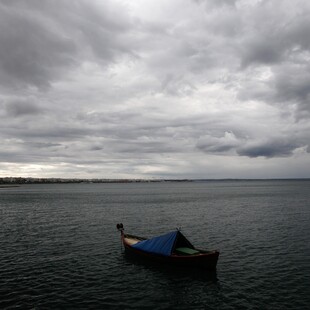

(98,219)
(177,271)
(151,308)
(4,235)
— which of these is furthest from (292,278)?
(98,219)

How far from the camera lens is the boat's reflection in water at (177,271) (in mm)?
29469

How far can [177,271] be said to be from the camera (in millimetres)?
31422

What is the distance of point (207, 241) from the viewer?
45.2 metres

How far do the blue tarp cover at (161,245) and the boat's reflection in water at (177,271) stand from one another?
4.07ft

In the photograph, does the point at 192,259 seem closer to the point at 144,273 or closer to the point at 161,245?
the point at 161,245

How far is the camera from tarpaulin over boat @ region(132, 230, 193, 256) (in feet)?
109

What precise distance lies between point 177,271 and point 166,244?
3343 mm

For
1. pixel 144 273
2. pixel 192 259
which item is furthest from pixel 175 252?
pixel 144 273

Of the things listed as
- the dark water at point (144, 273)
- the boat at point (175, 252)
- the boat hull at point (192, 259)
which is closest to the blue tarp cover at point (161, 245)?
the boat at point (175, 252)

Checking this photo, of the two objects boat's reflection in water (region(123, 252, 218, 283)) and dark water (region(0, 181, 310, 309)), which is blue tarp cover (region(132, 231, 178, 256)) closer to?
boat's reflection in water (region(123, 252, 218, 283))

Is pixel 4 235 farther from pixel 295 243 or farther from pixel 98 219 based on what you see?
pixel 295 243

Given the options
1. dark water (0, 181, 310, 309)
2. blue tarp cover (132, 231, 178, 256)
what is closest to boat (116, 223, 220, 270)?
blue tarp cover (132, 231, 178, 256)

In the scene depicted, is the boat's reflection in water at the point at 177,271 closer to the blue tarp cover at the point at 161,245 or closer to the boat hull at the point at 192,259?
the boat hull at the point at 192,259

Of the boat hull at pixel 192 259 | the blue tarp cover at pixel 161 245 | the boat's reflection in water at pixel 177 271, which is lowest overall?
the boat's reflection in water at pixel 177 271
